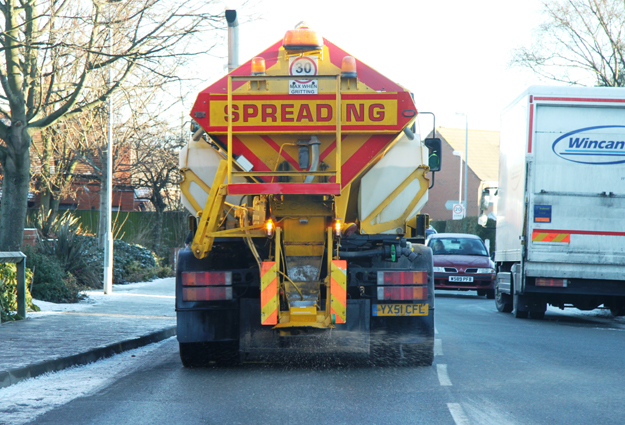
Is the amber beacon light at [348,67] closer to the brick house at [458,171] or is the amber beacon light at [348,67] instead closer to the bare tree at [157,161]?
the bare tree at [157,161]

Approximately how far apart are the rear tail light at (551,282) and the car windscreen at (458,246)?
726 centimetres

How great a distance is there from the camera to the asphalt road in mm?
5184

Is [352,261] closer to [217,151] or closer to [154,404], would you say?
[217,151]

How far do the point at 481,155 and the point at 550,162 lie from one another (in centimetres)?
4934

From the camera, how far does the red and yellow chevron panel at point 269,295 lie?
667 centimetres

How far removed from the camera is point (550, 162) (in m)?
11.9

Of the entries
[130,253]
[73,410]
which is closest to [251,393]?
[73,410]

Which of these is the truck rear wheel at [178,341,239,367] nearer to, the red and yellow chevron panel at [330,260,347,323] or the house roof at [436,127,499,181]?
the red and yellow chevron panel at [330,260,347,323]

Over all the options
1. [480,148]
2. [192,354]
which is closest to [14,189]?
[192,354]

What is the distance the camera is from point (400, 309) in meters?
7.12

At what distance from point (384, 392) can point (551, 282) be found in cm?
682

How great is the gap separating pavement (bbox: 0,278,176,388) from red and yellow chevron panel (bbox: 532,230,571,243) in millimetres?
6003

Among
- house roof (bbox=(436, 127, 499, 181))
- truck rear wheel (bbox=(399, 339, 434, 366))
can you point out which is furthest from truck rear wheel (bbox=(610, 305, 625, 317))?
house roof (bbox=(436, 127, 499, 181))

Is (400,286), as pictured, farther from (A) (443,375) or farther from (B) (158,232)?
(B) (158,232)
